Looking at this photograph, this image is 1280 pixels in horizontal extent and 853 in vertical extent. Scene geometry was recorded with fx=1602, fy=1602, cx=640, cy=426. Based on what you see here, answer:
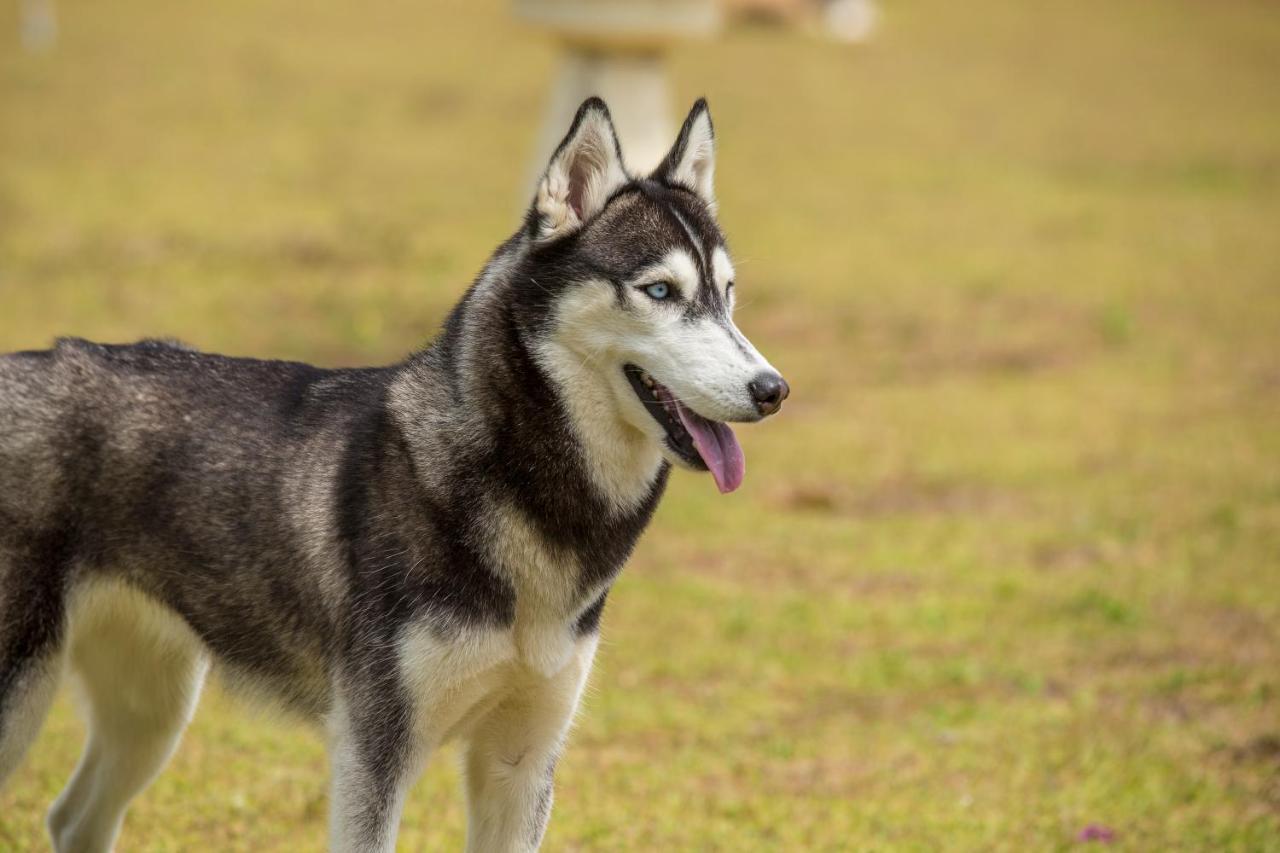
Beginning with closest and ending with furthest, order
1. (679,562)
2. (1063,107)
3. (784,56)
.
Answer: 1. (679,562)
2. (1063,107)
3. (784,56)

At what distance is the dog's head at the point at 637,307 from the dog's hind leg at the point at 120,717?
140cm

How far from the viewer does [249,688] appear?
4.37m

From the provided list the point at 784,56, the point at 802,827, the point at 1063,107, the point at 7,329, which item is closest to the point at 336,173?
the point at 7,329

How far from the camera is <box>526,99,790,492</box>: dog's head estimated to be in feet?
12.8

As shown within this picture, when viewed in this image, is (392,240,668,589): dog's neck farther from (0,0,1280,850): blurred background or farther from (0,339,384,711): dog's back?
(0,0,1280,850): blurred background

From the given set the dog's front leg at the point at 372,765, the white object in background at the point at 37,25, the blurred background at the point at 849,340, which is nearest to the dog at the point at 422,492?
the dog's front leg at the point at 372,765

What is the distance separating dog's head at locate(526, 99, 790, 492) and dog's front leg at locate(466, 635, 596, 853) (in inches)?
26.3

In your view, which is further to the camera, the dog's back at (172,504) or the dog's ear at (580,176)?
the dog's back at (172,504)

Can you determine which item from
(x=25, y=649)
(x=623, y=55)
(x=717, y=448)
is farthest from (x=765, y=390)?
(x=623, y=55)

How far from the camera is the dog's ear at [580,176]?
405 centimetres

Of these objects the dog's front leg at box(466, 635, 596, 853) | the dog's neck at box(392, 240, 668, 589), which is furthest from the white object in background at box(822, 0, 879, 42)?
the dog's front leg at box(466, 635, 596, 853)

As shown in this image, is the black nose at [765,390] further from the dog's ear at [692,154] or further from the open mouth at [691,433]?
the dog's ear at [692,154]

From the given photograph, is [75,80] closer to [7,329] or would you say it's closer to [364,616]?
[7,329]

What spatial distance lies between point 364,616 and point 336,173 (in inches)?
534
